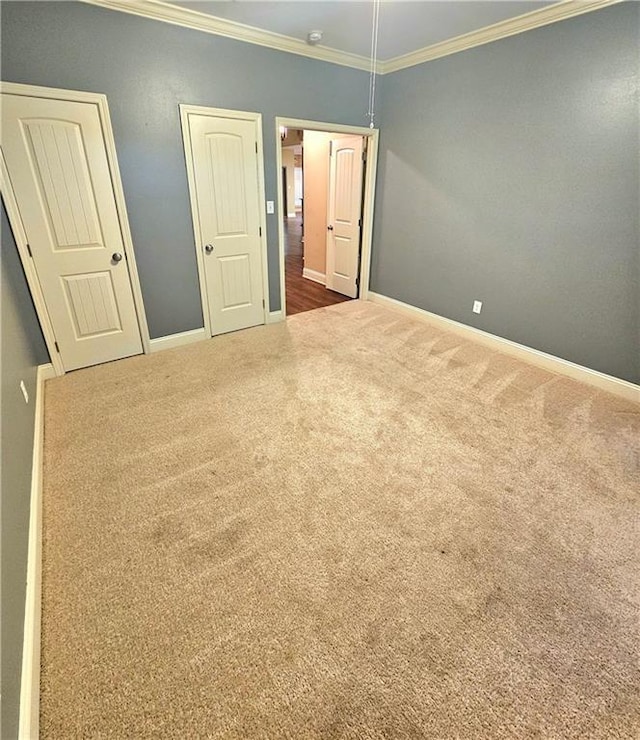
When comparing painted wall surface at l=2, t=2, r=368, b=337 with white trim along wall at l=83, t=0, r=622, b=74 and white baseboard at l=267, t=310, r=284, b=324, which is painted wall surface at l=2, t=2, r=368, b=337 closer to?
white trim along wall at l=83, t=0, r=622, b=74

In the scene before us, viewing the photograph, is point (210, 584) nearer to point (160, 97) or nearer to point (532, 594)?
point (532, 594)

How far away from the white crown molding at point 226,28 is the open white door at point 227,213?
23.3 inches

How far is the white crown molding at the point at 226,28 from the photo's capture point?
280 centimetres

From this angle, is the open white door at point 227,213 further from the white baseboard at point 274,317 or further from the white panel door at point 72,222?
the white panel door at point 72,222

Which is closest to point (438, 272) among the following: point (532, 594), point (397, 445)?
point (397, 445)

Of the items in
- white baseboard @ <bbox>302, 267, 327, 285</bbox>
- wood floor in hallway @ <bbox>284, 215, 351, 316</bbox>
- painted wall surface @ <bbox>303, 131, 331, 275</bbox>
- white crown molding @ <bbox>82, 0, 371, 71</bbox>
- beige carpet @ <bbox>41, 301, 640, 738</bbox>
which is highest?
white crown molding @ <bbox>82, 0, 371, 71</bbox>

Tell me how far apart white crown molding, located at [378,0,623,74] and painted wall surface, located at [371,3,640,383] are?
0.05m

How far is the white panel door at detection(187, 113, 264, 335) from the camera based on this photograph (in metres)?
3.47

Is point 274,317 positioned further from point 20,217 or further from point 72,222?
point 20,217

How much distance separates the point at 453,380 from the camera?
3.32 m

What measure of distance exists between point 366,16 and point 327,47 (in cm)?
79

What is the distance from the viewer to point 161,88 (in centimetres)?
310

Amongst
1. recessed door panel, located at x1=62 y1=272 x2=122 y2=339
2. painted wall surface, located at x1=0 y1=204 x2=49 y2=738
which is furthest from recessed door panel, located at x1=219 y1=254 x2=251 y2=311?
painted wall surface, located at x1=0 y1=204 x2=49 y2=738

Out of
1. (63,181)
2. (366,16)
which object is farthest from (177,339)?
(366,16)
